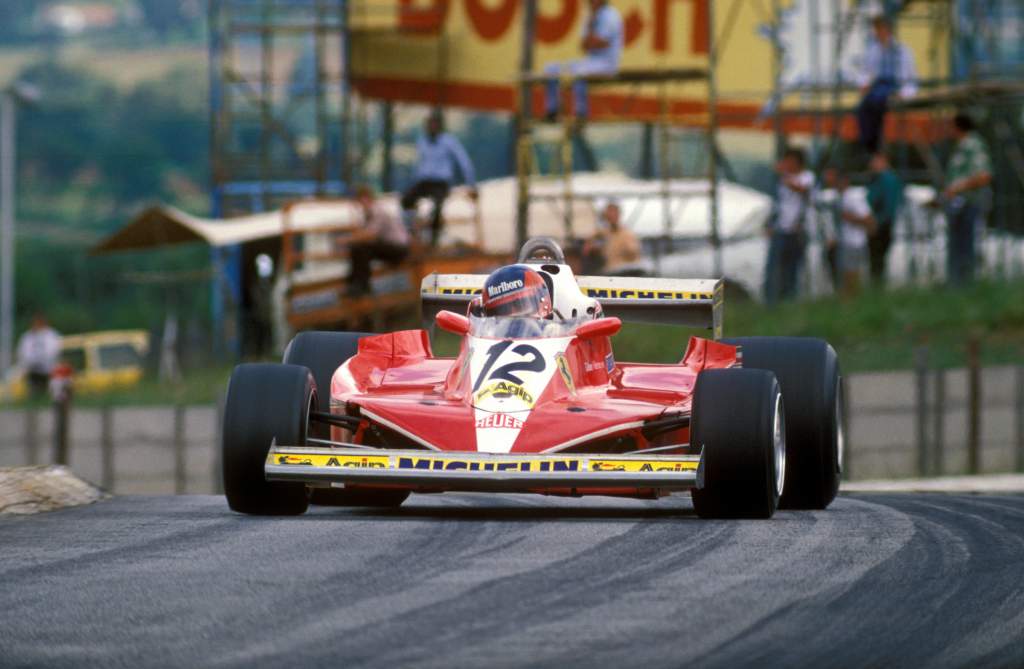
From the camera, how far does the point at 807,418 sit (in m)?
11.2

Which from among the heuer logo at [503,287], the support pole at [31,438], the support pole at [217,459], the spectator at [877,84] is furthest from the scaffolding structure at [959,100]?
the heuer logo at [503,287]

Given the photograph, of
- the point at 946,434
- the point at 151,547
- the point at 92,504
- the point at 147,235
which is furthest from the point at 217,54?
the point at 151,547

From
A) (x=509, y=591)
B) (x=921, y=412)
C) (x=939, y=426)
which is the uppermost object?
(x=509, y=591)

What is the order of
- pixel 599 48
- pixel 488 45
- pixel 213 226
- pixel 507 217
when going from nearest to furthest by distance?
pixel 599 48
pixel 507 217
pixel 213 226
pixel 488 45

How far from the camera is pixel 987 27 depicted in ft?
92.6

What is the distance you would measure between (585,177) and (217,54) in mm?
7016

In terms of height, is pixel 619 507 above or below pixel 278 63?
below

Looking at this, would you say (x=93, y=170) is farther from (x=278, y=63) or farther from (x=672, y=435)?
(x=672, y=435)

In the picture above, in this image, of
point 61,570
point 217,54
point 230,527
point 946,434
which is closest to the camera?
point 61,570

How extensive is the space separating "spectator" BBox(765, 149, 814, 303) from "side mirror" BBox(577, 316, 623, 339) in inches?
506

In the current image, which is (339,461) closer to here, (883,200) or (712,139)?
(883,200)

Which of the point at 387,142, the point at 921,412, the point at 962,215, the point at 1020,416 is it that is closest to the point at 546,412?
the point at 921,412

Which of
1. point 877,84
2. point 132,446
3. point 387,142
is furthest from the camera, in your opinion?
point 387,142

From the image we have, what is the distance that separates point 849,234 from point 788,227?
1.05 meters
